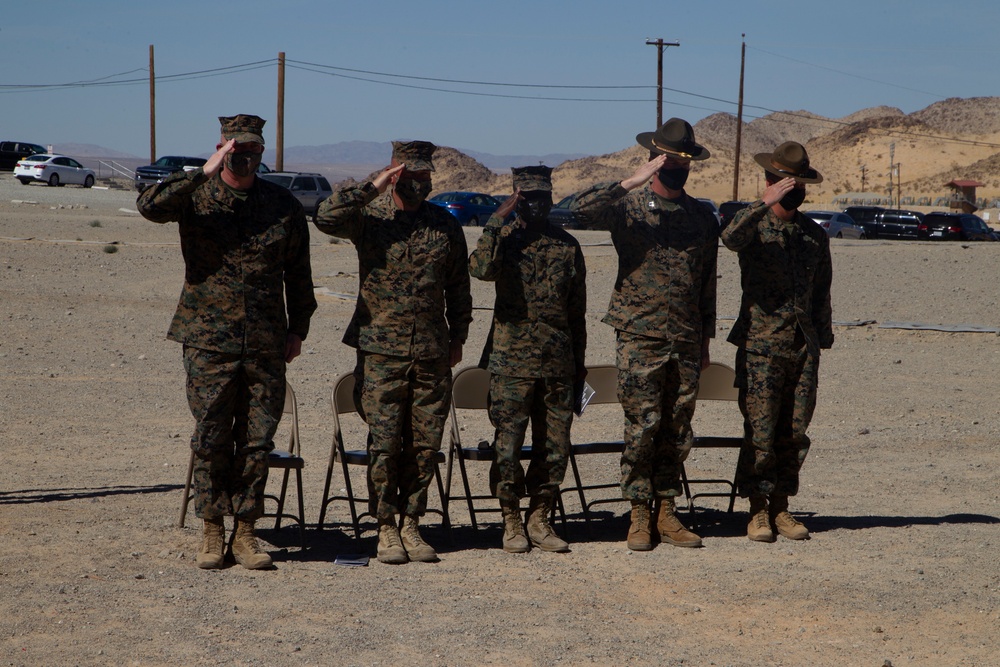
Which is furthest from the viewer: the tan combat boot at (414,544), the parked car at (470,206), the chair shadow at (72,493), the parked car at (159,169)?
the parked car at (159,169)

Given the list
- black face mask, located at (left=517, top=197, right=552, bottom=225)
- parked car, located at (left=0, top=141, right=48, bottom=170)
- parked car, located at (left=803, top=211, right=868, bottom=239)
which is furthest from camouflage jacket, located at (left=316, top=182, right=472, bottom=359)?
parked car, located at (left=0, top=141, right=48, bottom=170)

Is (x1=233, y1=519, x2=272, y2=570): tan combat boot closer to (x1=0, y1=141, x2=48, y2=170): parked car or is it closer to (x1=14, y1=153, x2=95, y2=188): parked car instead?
(x1=14, y1=153, x2=95, y2=188): parked car

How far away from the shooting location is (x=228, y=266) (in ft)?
16.7

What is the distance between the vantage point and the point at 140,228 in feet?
82.6

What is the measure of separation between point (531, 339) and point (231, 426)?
150cm

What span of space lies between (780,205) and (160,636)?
12.2 ft

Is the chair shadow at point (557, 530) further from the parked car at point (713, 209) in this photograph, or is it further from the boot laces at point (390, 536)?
the parked car at point (713, 209)

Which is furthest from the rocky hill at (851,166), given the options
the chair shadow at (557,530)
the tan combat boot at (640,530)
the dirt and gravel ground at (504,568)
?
the tan combat boot at (640,530)

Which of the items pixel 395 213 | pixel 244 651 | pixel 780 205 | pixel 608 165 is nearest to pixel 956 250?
pixel 780 205

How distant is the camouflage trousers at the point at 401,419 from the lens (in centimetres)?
525

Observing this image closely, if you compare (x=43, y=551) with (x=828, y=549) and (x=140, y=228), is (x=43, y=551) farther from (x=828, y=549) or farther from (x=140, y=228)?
(x=140, y=228)

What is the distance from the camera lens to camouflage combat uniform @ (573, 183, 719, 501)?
5.56 m

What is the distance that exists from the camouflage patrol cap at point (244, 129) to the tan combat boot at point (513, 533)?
2.19 metres

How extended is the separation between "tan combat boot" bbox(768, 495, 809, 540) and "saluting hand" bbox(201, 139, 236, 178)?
3.38m
